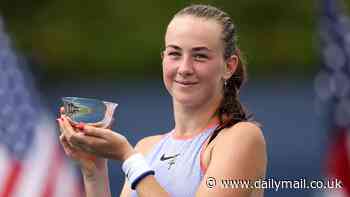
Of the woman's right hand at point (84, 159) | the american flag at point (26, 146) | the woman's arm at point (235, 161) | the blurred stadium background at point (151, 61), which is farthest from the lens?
the blurred stadium background at point (151, 61)

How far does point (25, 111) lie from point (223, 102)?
8.62 ft

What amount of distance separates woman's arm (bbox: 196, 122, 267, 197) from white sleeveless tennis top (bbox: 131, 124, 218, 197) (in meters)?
0.04

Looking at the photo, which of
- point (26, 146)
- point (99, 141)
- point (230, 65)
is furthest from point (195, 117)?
point (26, 146)

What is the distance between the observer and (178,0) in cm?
566

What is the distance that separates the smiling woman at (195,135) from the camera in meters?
1.86

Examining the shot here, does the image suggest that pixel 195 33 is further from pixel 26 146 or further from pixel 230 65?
pixel 26 146

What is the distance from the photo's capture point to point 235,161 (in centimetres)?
186

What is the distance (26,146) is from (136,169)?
2630 millimetres

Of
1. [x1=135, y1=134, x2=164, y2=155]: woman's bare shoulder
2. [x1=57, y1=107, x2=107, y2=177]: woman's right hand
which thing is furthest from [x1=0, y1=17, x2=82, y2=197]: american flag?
[x1=57, y1=107, x2=107, y2=177]: woman's right hand

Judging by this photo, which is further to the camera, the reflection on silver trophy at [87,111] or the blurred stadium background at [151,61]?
the blurred stadium background at [151,61]

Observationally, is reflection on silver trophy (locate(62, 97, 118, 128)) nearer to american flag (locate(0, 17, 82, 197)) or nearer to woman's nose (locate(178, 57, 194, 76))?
woman's nose (locate(178, 57, 194, 76))

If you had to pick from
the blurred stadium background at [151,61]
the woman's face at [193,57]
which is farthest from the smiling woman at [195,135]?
the blurred stadium background at [151,61]

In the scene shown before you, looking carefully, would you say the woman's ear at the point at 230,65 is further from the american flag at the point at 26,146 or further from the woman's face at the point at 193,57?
the american flag at the point at 26,146

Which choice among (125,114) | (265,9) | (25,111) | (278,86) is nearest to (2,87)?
(25,111)
